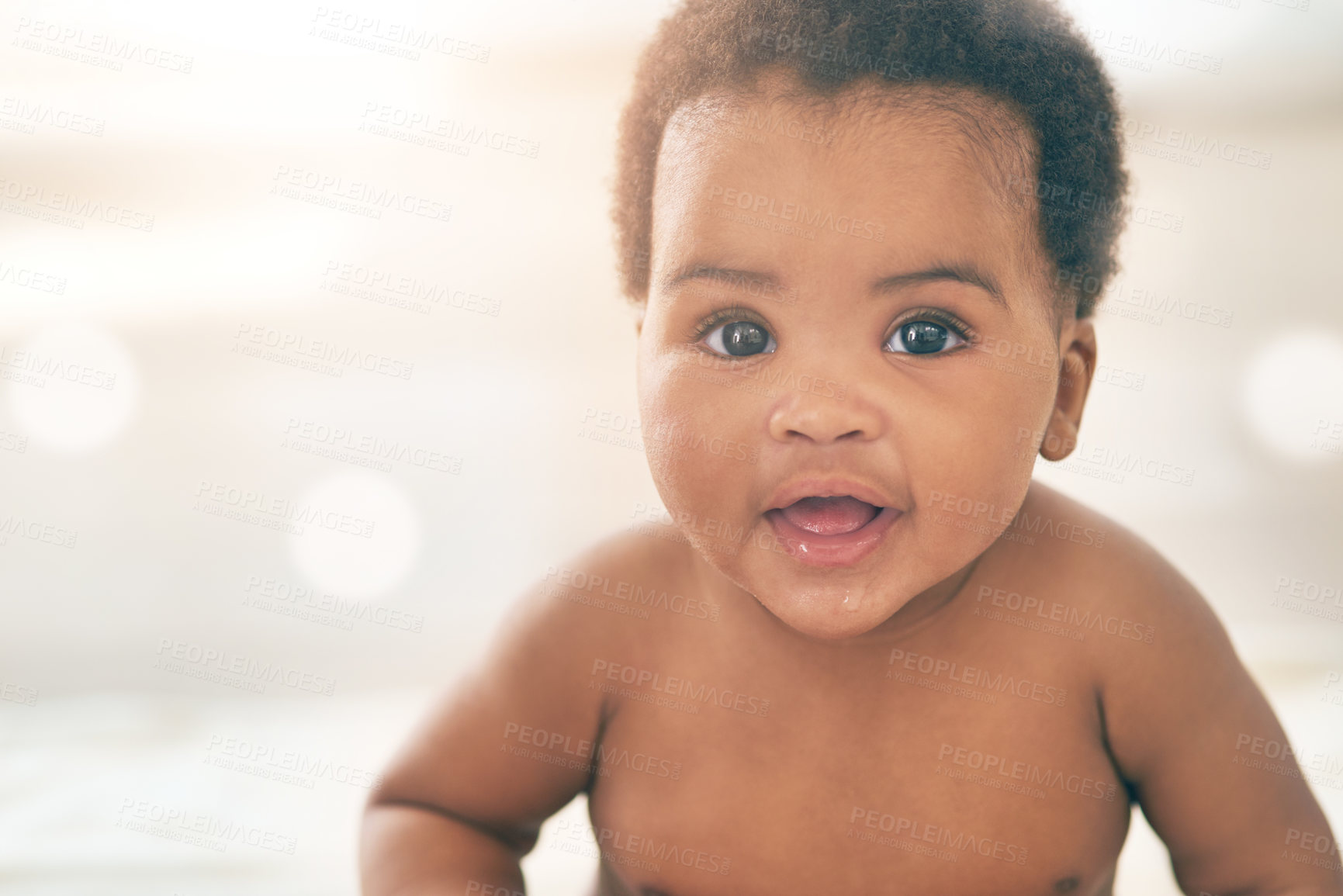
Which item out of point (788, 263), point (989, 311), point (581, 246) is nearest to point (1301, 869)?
point (989, 311)

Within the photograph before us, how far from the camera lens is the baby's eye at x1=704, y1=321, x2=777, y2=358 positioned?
2.67ft

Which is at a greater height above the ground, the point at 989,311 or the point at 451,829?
the point at 989,311

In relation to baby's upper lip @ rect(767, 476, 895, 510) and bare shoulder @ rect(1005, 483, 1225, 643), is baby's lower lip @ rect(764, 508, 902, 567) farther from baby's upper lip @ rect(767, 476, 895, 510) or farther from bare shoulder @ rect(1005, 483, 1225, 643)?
bare shoulder @ rect(1005, 483, 1225, 643)

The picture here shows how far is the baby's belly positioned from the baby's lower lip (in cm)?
18

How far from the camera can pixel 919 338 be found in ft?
2.62

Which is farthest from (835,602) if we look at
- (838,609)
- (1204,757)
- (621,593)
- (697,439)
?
(1204,757)

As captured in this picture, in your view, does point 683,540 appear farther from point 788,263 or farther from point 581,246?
point 581,246

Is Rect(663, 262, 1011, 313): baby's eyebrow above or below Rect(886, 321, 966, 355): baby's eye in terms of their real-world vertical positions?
above

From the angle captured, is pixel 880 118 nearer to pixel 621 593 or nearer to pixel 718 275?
pixel 718 275

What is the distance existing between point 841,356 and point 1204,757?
47cm

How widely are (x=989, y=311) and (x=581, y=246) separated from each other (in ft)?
3.44

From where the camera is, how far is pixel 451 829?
98 cm

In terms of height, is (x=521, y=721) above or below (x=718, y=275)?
below

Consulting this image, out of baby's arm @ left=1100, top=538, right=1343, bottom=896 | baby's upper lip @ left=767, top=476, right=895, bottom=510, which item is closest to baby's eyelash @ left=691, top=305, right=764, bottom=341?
baby's upper lip @ left=767, top=476, right=895, bottom=510
